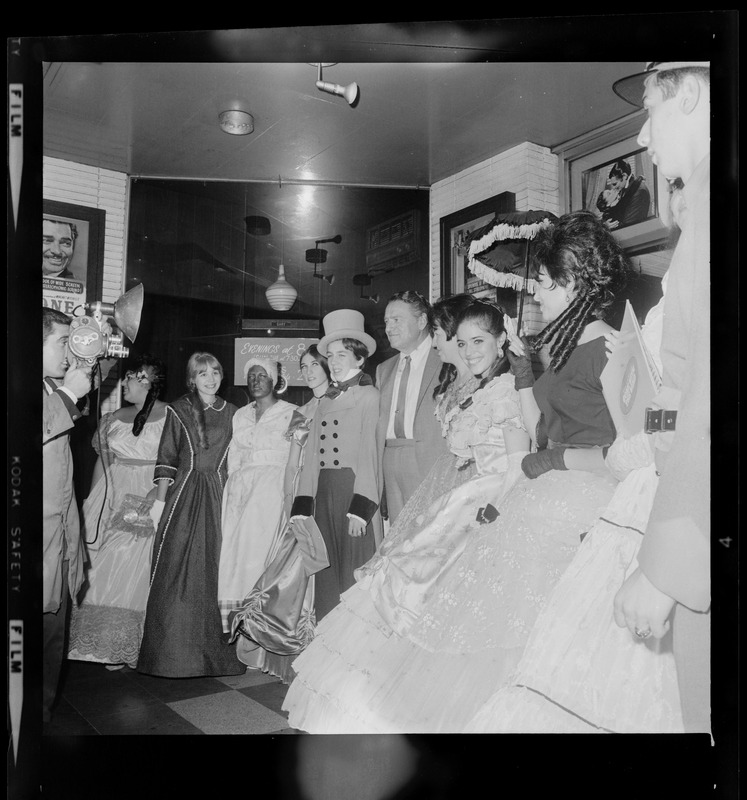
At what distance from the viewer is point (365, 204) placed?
10.4 ft

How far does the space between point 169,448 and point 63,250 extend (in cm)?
98

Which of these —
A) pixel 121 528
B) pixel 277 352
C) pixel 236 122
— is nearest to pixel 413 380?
pixel 277 352

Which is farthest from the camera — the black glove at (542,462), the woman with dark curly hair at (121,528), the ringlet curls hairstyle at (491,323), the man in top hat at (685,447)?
the woman with dark curly hair at (121,528)

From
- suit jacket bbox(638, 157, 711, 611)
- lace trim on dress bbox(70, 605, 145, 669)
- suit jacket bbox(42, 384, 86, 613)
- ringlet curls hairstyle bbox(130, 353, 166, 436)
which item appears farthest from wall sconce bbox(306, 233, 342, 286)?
lace trim on dress bbox(70, 605, 145, 669)

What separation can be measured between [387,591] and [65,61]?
2553 millimetres

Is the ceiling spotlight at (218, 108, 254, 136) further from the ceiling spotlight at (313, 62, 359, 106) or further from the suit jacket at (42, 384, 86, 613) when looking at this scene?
the suit jacket at (42, 384, 86, 613)

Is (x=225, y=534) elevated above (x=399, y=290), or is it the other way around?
(x=399, y=290)

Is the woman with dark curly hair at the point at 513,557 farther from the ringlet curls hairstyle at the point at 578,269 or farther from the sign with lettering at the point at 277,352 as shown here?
the sign with lettering at the point at 277,352

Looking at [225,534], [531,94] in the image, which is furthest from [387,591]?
[531,94]

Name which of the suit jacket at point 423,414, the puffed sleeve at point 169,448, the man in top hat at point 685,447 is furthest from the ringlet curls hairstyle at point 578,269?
the puffed sleeve at point 169,448

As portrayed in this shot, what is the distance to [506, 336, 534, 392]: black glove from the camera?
2.96 meters

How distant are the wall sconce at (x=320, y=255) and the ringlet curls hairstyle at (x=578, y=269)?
0.85 metres

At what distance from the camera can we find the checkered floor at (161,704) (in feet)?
9.75
